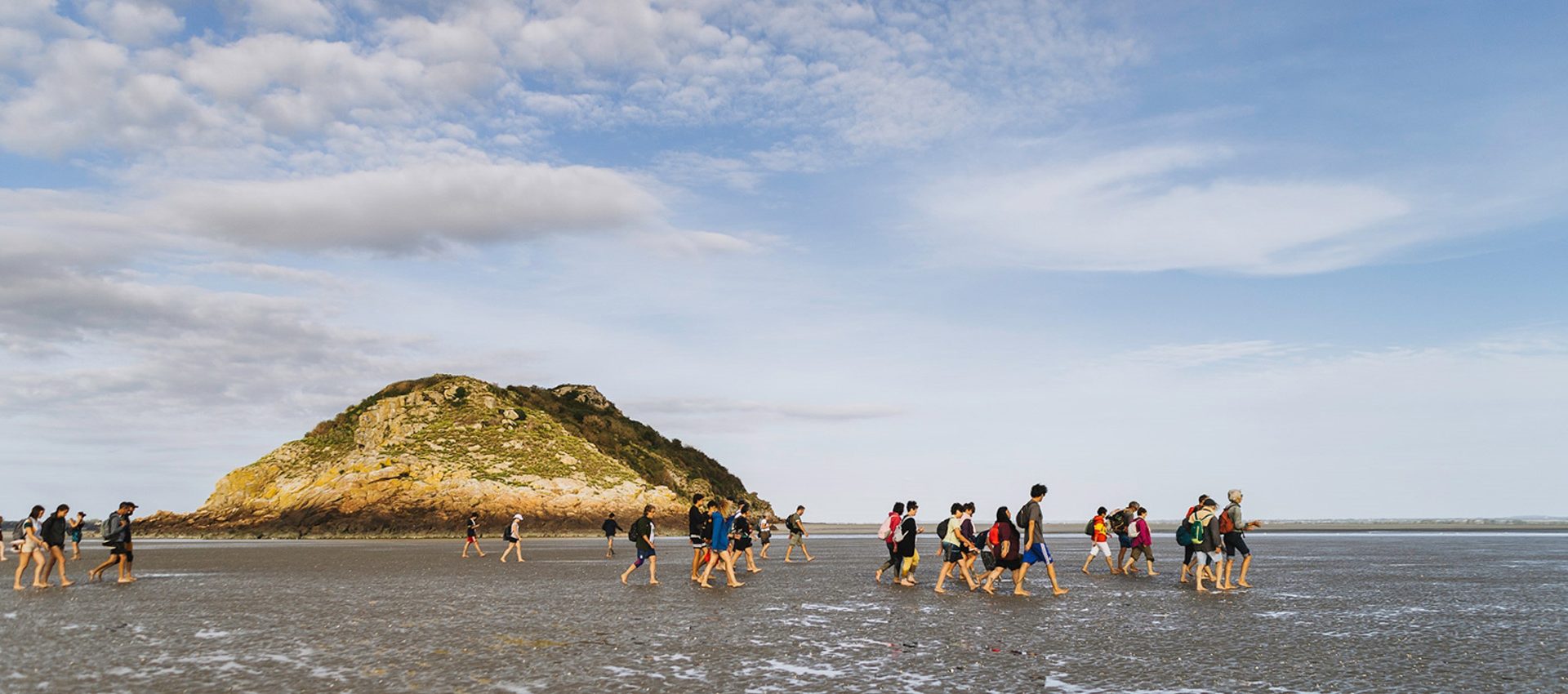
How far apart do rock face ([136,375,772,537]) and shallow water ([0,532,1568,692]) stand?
54.9 m

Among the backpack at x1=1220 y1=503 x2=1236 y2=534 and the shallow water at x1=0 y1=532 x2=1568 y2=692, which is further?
the backpack at x1=1220 y1=503 x2=1236 y2=534

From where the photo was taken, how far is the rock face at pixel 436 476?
3174 inches

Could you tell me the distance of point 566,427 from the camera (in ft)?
335

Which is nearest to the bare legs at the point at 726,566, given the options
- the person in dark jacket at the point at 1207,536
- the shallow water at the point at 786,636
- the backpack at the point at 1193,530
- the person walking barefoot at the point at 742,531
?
the shallow water at the point at 786,636

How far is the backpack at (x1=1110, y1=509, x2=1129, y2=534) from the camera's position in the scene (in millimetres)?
29172

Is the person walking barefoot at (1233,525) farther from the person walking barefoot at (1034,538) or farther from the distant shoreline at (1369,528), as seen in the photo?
the distant shoreline at (1369,528)

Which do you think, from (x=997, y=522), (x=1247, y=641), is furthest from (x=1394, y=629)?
(x=997, y=522)

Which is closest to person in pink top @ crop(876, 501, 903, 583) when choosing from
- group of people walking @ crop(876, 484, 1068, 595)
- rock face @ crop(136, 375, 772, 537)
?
group of people walking @ crop(876, 484, 1068, 595)

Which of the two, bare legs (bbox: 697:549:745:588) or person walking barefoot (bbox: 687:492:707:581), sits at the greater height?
person walking barefoot (bbox: 687:492:707:581)

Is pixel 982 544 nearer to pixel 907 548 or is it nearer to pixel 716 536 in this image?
pixel 907 548

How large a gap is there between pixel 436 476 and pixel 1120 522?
6644 cm

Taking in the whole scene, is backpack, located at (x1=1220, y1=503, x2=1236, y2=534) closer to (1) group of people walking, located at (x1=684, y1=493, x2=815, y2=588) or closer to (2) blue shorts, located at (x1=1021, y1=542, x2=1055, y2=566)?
(2) blue shorts, located at (x1=1021, y1=542, x2=1055, y2=566)

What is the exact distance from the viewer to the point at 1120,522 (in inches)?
1163

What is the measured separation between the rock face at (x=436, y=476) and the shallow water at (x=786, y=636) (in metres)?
54.9
